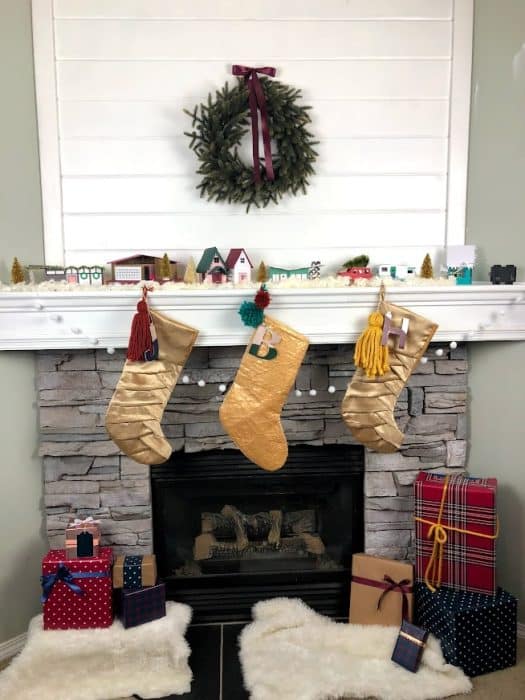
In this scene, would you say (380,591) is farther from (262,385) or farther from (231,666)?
(262,385)

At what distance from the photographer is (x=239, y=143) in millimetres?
2143

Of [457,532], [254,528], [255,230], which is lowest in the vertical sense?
[254,528]

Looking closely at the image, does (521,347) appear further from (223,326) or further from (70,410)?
(70,410)

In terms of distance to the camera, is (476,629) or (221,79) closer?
(476,629)

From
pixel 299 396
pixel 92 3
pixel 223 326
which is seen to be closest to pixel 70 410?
pixel 223 326

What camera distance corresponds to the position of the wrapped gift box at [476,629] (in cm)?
200

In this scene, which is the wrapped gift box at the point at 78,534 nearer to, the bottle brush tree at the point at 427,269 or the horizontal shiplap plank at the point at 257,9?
the bottle brush tree at the point at 427,269

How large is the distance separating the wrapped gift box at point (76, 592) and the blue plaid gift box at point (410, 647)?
982 mm

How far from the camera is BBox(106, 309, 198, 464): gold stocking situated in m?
2.02

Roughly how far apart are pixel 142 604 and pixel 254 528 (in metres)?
0.52

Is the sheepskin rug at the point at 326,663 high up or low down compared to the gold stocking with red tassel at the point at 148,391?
down

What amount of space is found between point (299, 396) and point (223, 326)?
15.6 inches

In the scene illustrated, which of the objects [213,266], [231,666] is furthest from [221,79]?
[231,666]

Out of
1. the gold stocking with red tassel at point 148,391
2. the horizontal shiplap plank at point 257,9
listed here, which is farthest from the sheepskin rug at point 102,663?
the horizontal shiplap plank at point 257,9
